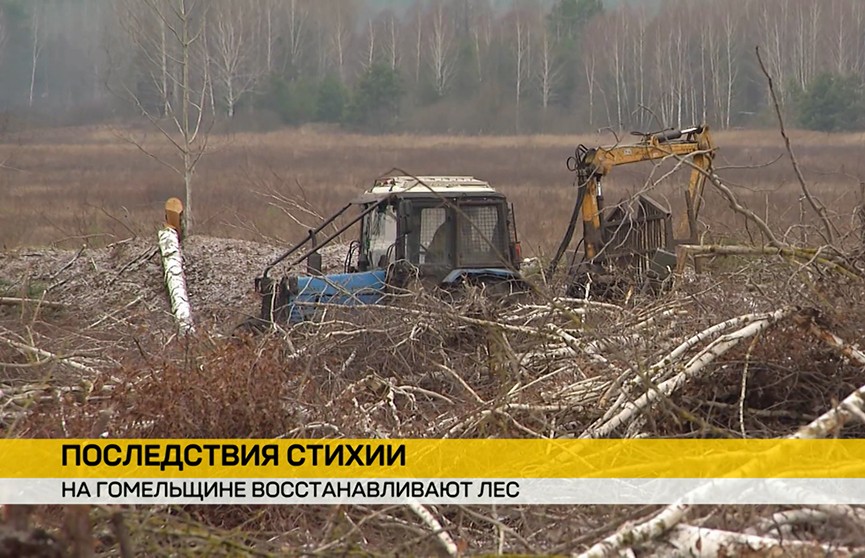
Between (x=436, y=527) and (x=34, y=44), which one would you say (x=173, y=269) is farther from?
(x=34, y=44)

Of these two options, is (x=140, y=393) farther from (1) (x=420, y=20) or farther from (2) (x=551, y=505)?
(1) (x=420, y=20)

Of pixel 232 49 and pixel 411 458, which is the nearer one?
pixel 411 458

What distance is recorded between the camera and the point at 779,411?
18.9 ft

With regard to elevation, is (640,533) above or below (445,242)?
below

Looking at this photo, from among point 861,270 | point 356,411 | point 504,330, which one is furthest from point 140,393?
point 861,270

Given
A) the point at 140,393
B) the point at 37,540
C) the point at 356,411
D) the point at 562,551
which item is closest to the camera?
the point at 37,540

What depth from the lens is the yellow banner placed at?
4.77 meters

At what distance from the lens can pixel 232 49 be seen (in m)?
42.5

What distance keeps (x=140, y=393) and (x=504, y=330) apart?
7.34ft

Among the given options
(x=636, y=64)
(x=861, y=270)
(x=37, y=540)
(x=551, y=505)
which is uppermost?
(x=636, y=64)

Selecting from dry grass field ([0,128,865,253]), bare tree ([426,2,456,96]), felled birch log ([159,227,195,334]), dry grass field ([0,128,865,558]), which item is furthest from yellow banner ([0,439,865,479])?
bare tree ([426,2,456,96])

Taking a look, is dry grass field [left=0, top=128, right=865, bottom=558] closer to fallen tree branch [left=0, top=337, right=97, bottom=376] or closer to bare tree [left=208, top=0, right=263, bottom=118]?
fallen tree branch [left=0, top=337, right=97, bottom=376]

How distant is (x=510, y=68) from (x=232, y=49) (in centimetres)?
1632

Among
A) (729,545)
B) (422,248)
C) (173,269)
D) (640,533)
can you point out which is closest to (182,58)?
(173,269)
